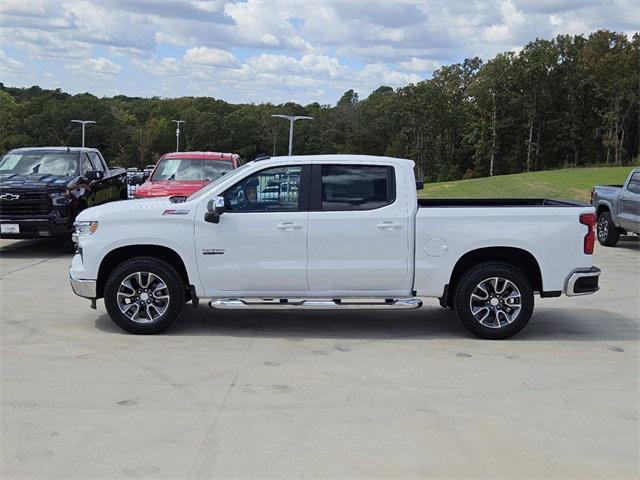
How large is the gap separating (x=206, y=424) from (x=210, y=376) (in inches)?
46.3

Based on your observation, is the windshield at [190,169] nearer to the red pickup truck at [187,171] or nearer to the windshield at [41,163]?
the red pickup truck at [187,171]

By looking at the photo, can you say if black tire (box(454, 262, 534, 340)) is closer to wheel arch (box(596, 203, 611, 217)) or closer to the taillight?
the taillight

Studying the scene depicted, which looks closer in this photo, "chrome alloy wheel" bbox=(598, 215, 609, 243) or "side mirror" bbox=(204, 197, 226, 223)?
"side mirror" bbox=(204, 197, 226, 223)

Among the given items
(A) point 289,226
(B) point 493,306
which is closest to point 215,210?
(A) point 289,226

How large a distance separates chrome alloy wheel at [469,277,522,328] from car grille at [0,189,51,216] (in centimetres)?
869

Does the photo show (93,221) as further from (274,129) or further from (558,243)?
(274,129)

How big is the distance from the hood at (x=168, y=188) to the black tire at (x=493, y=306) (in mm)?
7599

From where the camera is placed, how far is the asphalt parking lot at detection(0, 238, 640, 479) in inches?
190

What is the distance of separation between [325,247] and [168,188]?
736cm

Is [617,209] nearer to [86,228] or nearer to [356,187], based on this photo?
[356,187]

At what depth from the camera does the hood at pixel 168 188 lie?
566 inches

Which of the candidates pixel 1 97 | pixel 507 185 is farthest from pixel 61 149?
pixel 1 97

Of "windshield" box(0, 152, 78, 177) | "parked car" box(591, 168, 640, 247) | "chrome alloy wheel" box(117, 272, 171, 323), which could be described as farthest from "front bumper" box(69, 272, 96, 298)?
"parked car" box(591, 168, 640, 247)

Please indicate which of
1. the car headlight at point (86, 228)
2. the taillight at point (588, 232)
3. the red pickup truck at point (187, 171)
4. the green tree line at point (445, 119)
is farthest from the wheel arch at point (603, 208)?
the green tree line at point (445, 119)
